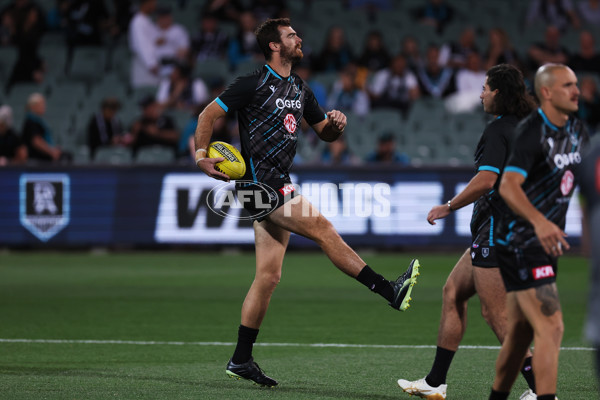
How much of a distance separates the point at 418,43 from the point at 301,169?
5.95 metres

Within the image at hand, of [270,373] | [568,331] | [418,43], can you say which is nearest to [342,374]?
[270,373]

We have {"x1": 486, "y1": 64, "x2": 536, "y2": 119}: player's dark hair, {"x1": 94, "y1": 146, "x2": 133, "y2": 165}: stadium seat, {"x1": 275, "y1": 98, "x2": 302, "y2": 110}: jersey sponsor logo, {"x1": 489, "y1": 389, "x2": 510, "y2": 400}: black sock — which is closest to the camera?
{"x1": 489, "y1": 389, "x2": 510, "y2": 400}: black sock

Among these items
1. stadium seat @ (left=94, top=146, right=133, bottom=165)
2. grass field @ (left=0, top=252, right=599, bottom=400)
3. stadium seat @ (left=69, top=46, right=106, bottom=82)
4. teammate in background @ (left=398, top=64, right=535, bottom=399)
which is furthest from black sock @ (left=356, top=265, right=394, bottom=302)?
stadium seat @ (left=69, top=46, right=106, bottom=82)

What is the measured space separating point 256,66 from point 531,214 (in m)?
16.2

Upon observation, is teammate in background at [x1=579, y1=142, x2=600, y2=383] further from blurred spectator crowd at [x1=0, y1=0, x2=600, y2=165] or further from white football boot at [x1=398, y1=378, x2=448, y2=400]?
blurred spectator crowd at [x1=0, y1=0, x2=600, y2=165]

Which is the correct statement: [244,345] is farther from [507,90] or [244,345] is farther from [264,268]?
[507,90]

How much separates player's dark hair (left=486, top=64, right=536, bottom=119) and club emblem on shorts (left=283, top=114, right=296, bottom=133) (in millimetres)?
1701

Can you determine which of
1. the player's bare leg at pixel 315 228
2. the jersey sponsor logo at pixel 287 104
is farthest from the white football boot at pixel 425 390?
the jersey sponsor logo at pixel 287 104

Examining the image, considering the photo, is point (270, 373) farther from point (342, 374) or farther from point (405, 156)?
point (405, 156)

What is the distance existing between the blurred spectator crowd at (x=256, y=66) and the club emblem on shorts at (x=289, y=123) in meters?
10.1

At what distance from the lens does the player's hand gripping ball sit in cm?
724

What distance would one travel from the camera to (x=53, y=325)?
10.3 metres

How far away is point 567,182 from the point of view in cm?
521

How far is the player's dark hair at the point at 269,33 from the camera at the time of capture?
24.6 feet
